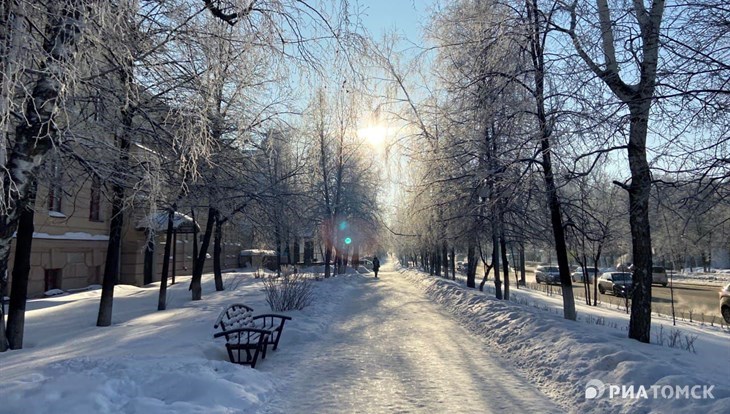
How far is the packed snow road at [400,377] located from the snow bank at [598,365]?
0.33m

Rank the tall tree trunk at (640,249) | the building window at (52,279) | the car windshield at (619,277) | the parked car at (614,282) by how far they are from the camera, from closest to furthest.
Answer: the tall tree trunk at (640,249) → the building window at (52,279) → the parked car at (614,282) → the car windshield at (619,277)

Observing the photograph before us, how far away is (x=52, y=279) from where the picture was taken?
1859 centimetres

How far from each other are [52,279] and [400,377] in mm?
17798

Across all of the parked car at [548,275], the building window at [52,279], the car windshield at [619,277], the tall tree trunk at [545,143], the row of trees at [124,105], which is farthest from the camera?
the parked car at [548,275]

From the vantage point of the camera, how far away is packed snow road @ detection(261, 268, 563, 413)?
520cm

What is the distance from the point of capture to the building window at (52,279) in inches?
723

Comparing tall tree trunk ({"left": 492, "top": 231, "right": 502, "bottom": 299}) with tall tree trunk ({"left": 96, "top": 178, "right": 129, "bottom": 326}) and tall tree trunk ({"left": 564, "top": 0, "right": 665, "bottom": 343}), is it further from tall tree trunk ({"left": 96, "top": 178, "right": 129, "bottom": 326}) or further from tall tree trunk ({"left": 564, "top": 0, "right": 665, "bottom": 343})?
tall tree trunk ({"left": 96, "top": 178, "right": 129, "bottom": 326})

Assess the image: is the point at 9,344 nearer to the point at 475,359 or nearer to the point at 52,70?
the point at 52,70

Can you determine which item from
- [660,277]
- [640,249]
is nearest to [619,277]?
[660,277]

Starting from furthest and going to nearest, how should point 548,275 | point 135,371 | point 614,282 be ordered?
1. point 548,275
2. point 614,282
3. point 135,371

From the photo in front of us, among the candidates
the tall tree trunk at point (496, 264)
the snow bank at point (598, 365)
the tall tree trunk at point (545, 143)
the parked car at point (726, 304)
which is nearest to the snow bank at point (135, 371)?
the snow bank at point (598, 365)

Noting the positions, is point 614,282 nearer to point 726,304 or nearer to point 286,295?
point 726,304

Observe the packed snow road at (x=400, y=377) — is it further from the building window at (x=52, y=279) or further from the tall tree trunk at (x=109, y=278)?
the building window at (x=52, y=279)

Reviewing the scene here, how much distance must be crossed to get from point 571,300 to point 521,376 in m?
5.44
